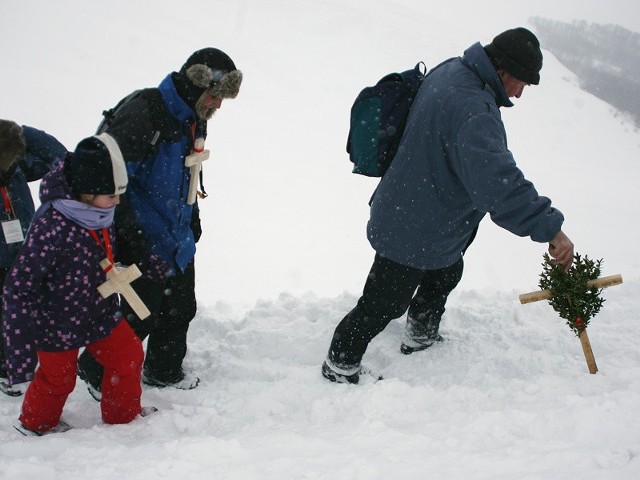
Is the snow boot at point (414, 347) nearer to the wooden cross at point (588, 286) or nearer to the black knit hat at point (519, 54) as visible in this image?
the wooden cross at point (588, 286)

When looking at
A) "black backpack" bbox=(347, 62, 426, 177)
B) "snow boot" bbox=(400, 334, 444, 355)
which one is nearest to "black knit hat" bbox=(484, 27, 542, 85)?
"black backpack" bbox=(347, 62, 426, 177)

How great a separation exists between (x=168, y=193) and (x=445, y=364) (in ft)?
7.21

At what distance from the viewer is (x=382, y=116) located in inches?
111

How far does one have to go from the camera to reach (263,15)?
82.8ft

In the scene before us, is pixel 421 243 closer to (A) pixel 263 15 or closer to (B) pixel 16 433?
(B) pixel 16 433

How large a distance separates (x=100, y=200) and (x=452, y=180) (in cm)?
176

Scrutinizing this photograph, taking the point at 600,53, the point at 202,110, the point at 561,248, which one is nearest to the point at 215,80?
the point at 202,110

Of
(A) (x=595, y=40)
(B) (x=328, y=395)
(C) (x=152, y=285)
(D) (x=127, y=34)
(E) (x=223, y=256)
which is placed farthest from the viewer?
(A) (x=595, y=40)

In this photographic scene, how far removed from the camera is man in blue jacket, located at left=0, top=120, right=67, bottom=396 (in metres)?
2.81

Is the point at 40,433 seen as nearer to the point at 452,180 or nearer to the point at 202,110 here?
the point at 202,110

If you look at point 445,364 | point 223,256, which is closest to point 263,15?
point 223,256

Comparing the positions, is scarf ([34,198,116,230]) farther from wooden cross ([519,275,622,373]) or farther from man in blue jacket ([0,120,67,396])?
wooden cross ([519,275,622,373])

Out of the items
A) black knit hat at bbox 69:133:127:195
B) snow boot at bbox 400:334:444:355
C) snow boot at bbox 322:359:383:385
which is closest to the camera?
black knit hat at bbox 69:133:127:195

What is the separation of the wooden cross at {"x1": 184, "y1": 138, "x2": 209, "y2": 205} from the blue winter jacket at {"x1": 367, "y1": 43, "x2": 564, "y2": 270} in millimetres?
1018
